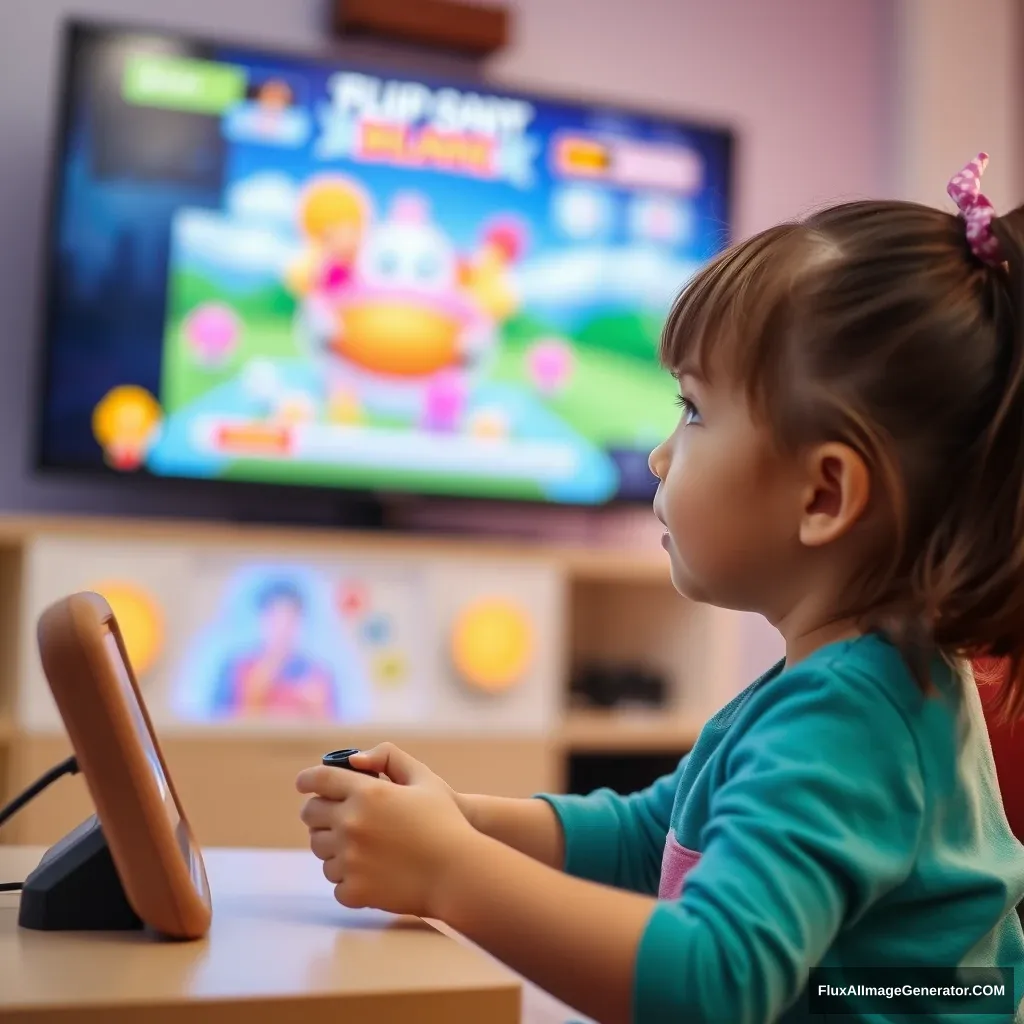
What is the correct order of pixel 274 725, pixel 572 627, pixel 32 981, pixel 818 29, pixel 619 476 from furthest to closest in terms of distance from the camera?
pixel 818 29 → pixel 572 627 → pixel 619 476 → pixel 274 725 → pixel 32 981

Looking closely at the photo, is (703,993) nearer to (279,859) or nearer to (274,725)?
(279,859)

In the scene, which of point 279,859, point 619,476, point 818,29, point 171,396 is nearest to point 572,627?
point 619,476

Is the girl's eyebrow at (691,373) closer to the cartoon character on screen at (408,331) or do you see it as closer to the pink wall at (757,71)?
the cartoon character on screen at (408,331)

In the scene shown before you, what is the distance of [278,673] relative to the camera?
6.32ft

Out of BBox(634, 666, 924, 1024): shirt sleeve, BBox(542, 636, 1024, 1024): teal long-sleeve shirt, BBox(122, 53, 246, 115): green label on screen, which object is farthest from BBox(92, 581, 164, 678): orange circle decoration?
BBox(634, 666, 924, 1024): shirt sleeve

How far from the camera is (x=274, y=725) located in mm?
1892

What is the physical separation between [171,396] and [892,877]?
5.37 feet

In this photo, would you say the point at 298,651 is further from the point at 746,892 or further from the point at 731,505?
the point at 746,892

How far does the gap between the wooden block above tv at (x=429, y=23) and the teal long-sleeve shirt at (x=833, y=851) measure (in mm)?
1910

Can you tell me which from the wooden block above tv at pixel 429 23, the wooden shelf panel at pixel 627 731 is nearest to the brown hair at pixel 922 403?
the wooden shelf panel at pixel 627 731

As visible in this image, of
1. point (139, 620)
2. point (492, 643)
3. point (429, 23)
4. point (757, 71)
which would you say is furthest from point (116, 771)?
point (757, 71)

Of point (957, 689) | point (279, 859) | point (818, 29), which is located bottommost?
point (279, 859)

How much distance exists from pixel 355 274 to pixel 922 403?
1574 millimetres

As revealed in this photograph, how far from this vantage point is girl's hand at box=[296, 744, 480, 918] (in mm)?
535
